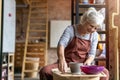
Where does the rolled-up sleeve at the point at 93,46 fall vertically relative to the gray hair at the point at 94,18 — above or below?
below

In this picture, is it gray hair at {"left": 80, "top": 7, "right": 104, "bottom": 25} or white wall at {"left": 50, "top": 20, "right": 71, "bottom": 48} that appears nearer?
gray hair at {"left": 80, "top": 7, "right": 104, "bottom": 25}

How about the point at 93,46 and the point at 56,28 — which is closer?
the point at 93,46

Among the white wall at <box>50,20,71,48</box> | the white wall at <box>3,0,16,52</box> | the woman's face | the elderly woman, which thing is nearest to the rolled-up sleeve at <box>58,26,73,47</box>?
the elderly woman

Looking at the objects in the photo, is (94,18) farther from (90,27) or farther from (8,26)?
(8,26)

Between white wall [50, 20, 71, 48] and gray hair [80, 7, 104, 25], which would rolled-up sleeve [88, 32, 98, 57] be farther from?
white wall [50, 20, 71, 48]

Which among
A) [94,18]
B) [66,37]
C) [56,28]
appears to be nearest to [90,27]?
[94,18]

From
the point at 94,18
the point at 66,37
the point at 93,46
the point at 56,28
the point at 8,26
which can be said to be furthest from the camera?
the point at 56,28

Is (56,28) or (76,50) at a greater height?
(56,28)

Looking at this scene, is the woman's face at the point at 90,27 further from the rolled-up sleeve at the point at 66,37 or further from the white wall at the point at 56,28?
the white wall at the point at 56,28

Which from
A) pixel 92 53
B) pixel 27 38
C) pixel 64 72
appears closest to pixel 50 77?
pixel 64 72

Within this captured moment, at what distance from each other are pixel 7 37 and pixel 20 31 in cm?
374

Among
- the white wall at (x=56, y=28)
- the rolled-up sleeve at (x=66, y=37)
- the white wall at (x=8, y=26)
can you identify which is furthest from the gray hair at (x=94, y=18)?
the white wall at (x=56, y=28)

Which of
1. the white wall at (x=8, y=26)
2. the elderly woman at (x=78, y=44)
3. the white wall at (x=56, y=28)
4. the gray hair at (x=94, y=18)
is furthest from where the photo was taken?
the white wall at (x=56, y=28)

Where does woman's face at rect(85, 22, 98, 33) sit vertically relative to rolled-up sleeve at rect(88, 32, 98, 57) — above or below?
above
